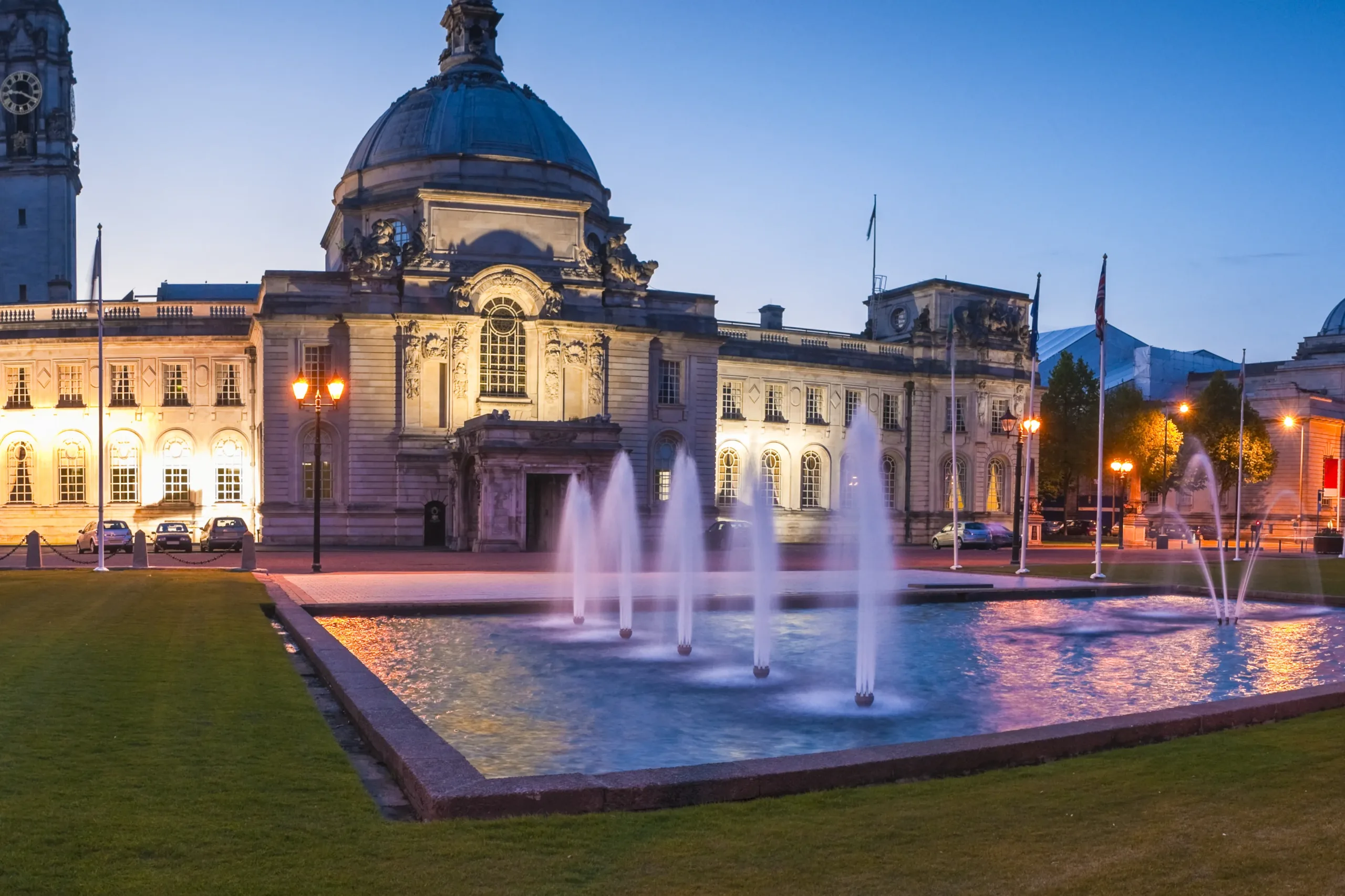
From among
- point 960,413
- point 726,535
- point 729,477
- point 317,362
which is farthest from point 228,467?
point 960,413

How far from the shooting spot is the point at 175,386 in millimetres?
61000

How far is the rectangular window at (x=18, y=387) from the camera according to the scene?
2414 inches

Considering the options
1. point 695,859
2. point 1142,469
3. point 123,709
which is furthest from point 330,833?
point 1142,469

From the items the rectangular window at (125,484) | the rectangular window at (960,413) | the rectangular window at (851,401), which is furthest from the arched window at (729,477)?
the rectangular window at (125,484)

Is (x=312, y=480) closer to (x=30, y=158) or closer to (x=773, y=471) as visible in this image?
(x=773, y=471)

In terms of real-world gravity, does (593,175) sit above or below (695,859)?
above

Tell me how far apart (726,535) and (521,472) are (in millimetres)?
11221

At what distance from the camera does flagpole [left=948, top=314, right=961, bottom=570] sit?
144ft

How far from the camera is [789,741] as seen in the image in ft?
42.0

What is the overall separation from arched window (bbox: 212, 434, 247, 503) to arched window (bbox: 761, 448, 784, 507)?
27387 millimetres

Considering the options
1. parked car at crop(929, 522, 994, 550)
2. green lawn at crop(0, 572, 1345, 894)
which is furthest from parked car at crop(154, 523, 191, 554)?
green lawn at crop(0, 572, 1345, 894)

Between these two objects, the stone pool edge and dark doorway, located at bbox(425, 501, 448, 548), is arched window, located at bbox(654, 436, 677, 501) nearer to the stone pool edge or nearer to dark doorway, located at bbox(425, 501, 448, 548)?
dark doorway, located at bbox(425, 501, 448, 548)

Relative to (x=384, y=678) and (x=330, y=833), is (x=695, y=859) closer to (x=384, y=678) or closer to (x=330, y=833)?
(x=330, y=833)

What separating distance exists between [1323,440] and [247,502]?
260 ft
